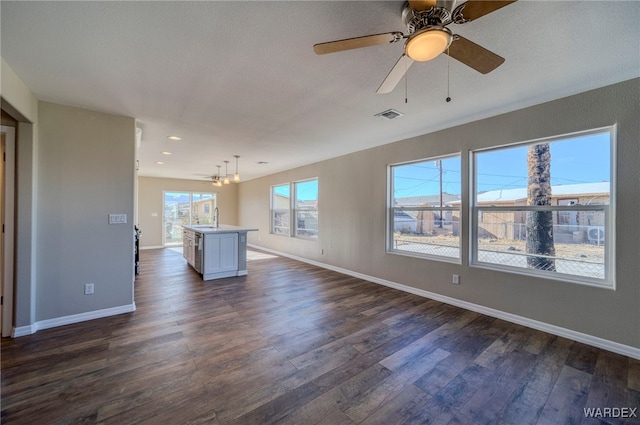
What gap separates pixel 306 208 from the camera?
664 cm

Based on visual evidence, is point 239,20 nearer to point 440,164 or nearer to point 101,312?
point 440,164

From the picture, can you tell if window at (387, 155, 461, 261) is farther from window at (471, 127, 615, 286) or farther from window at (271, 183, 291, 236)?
window at (271, 183, 291, 236)

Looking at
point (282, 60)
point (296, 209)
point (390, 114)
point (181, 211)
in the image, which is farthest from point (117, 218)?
point (181, 211)

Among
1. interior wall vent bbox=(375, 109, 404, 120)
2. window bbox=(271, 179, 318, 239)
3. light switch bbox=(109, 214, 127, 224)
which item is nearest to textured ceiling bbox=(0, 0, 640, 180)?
interior wall vent bbox=(375, 109, 404, 120)

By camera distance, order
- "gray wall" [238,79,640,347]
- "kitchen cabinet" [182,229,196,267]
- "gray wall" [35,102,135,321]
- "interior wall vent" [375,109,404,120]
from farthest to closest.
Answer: "kitchen cabinet" [182,229,196,267], "interior wall vent" [375,109,404,120], "gray wall" [35,102,135,321], "gray wall" [238,79,640,347]

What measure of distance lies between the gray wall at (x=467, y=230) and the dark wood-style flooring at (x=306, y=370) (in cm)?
30

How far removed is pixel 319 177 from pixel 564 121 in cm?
420

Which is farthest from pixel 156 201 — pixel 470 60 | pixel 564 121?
pixel 564 121

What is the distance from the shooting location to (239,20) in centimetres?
162

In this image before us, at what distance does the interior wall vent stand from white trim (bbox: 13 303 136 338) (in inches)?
157

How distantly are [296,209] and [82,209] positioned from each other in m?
4.55

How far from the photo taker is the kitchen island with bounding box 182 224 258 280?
15.3ft

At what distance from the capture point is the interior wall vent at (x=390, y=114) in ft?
10.1

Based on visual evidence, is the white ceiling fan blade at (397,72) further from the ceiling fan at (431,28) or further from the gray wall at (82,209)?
the gray wall at (82,209)
